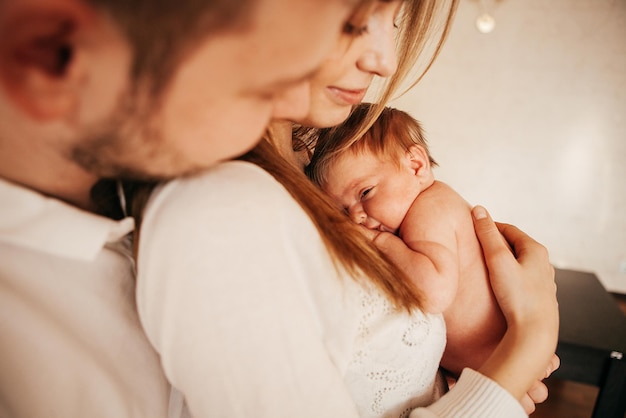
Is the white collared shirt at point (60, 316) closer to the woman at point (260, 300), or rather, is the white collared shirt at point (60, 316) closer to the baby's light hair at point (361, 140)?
the woman at point (260, 300)

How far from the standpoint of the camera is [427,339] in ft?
1.88

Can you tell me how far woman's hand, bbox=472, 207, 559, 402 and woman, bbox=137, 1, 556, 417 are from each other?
0.09 meters

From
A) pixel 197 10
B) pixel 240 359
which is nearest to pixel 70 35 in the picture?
pixel 197 10

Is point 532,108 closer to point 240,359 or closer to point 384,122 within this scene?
point 384,122

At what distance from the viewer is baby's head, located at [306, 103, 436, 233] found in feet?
2.85

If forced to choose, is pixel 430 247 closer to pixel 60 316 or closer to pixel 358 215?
pixel 358 215

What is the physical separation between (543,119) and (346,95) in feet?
8.55

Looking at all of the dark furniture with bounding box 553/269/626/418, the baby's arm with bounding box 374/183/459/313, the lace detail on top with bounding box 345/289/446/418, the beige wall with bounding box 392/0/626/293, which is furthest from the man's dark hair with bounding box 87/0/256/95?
the beige wall with bounding box 392/0/626/293

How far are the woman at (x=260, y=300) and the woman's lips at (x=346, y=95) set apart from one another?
11 cm

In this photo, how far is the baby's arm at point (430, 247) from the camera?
27.2 inches

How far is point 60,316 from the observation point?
1.42 feet

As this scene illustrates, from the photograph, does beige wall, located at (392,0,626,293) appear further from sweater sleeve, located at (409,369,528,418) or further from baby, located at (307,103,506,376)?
sweater sleeve, located at (409,369,528,418)

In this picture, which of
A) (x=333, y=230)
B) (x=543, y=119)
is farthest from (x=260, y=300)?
(x=543, y=119)

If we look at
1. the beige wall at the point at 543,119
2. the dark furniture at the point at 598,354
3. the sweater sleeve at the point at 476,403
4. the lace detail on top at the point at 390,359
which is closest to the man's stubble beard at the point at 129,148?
the lace detail on top at the point at 390,359
